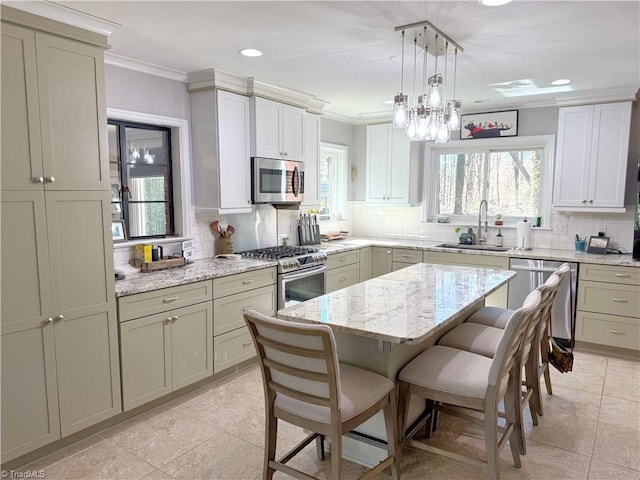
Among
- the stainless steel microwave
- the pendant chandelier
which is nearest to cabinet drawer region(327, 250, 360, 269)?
the stainless steel microwave

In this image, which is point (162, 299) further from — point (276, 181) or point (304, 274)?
point (276, 181)

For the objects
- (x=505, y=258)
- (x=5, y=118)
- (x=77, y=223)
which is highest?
(x=5, y=118)

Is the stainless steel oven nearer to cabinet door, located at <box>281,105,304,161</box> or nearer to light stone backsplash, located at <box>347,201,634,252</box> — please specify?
cabinet door, located at <box>281,105,304,161</box>

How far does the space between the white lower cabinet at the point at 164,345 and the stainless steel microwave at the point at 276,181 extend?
3.75ft

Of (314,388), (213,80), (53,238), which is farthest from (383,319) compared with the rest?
(213,80)

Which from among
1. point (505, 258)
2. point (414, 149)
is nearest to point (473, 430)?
point (505, 258)

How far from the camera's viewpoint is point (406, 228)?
5.86m

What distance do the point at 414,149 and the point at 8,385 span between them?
4.67 meters

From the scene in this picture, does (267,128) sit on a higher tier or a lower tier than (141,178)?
higher

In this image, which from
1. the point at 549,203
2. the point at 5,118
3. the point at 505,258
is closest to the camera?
the point at 5,118

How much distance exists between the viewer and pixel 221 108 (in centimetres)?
372

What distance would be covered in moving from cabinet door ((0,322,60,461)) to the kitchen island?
4.43 feet

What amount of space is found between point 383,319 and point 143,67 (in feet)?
8.99

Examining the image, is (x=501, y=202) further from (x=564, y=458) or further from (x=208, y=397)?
(x=208, y=397)
